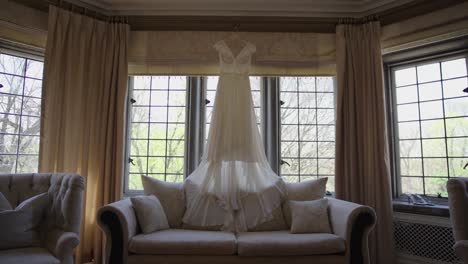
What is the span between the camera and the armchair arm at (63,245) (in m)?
1.87

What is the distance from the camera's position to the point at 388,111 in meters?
3.22

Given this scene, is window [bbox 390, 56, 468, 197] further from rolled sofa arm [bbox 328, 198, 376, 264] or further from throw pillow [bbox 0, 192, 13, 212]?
throw pillow [bbox 0, 192, 13, 212]

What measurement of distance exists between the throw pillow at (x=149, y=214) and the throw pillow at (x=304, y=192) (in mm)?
1089

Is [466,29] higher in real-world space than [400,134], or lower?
higher

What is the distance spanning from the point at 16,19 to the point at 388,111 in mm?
3781

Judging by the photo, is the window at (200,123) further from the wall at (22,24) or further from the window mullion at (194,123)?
the wall at (22,24)

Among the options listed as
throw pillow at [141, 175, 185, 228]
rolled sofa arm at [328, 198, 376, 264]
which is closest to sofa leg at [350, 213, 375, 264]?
rolled sofa arm at [328, 198, 376, 264]

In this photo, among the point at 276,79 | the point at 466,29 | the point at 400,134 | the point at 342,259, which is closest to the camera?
the point at 342,259

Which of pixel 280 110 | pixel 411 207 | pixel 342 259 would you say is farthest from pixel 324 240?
pixel 280 110

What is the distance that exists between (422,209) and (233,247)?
1818 millimetres

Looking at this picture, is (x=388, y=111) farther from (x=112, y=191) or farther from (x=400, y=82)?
(x=112, y=191)

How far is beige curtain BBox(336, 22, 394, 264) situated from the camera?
2840 millimetres

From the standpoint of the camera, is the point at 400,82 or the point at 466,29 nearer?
the point at 466,29

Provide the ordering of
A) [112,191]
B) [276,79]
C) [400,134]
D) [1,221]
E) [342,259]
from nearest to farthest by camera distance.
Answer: [1,221]
[342,259]
[112,191]
[400,134]
[276,79]
